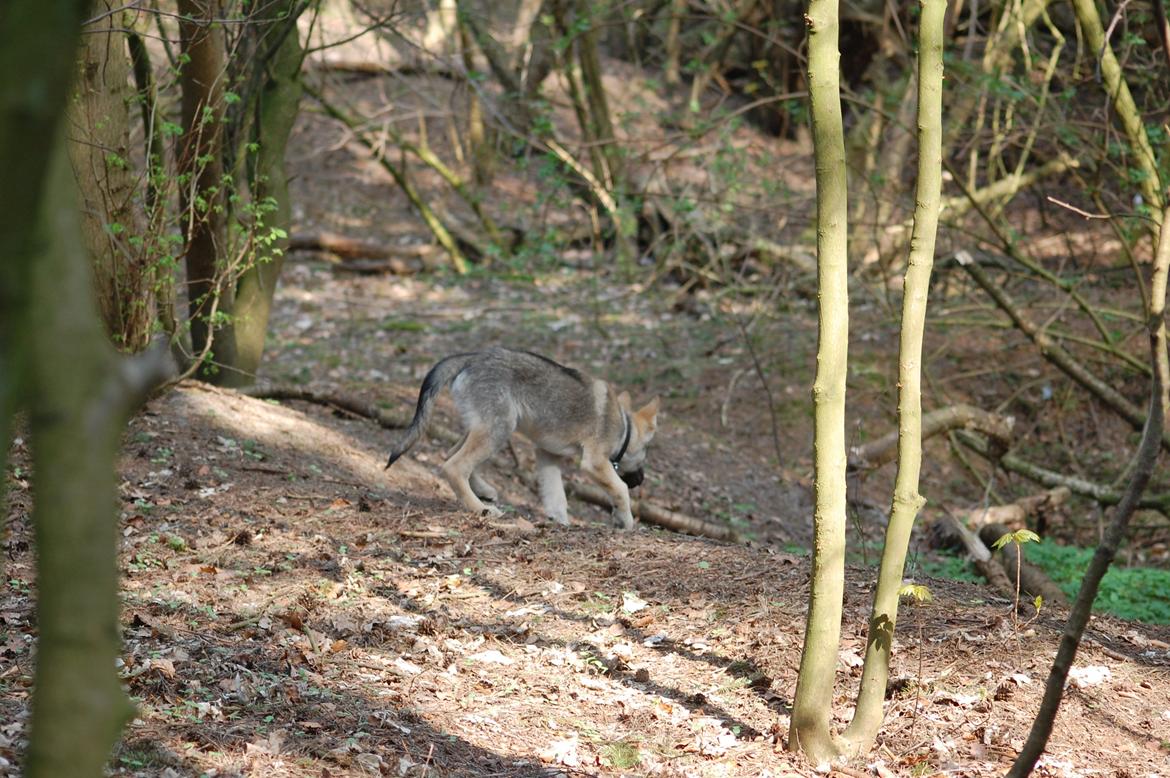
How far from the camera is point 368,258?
63.0 ft

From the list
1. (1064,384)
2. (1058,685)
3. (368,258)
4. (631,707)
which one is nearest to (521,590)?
(631,707)

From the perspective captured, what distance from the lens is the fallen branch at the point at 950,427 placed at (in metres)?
10.4

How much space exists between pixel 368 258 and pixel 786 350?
8326 mm

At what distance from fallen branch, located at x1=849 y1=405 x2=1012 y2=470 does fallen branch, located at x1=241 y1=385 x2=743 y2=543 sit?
177cm

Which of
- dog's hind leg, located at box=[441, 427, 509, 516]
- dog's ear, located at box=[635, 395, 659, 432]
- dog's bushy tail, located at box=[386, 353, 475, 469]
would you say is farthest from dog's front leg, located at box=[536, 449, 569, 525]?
Answer: dog's bushy tail, located at box=[386, 353, 475, 469]

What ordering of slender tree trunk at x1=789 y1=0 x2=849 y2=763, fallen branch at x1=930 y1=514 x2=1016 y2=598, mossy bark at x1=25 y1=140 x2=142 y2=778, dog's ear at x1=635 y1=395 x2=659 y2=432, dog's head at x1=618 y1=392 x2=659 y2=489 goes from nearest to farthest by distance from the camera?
1. mossy bark at x1=25 y1=140 x2=142 y2=778
2. slender tree trunk at x1=789 y1=0 x2=849 y2=763
3. fallen branch at x1=930 y1=514 x2=1016 y2=598
4. dog's head at x1=618 y1=392 x2=659 y2=489
5. dog's ear at x1=635 y1=395 x2=659 y2=432

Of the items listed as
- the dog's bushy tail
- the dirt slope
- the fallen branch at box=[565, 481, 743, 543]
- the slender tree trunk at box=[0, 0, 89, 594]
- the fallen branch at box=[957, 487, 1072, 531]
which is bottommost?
the fallen branch at box=[565, 481, 743, 543]

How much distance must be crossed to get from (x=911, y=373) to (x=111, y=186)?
5.76m

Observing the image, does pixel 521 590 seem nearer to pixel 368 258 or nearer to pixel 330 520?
pixel 330 520

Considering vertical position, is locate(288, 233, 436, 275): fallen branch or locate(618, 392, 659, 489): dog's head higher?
locate(288, 233, 436, 275): fallen branch

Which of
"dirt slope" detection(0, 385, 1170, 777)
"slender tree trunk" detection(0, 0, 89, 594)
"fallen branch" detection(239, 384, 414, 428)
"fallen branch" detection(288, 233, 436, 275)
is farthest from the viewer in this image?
"fallen branch" detection(288, 233, 436, 275)

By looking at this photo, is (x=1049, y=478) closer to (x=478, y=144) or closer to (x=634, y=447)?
(x=634, y=447)

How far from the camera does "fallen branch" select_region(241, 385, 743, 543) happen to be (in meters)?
9.59

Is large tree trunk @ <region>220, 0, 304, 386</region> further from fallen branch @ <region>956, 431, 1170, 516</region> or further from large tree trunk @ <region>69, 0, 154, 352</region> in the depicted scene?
fallen branch @ <region>956, 431, 1170, 516</region>
